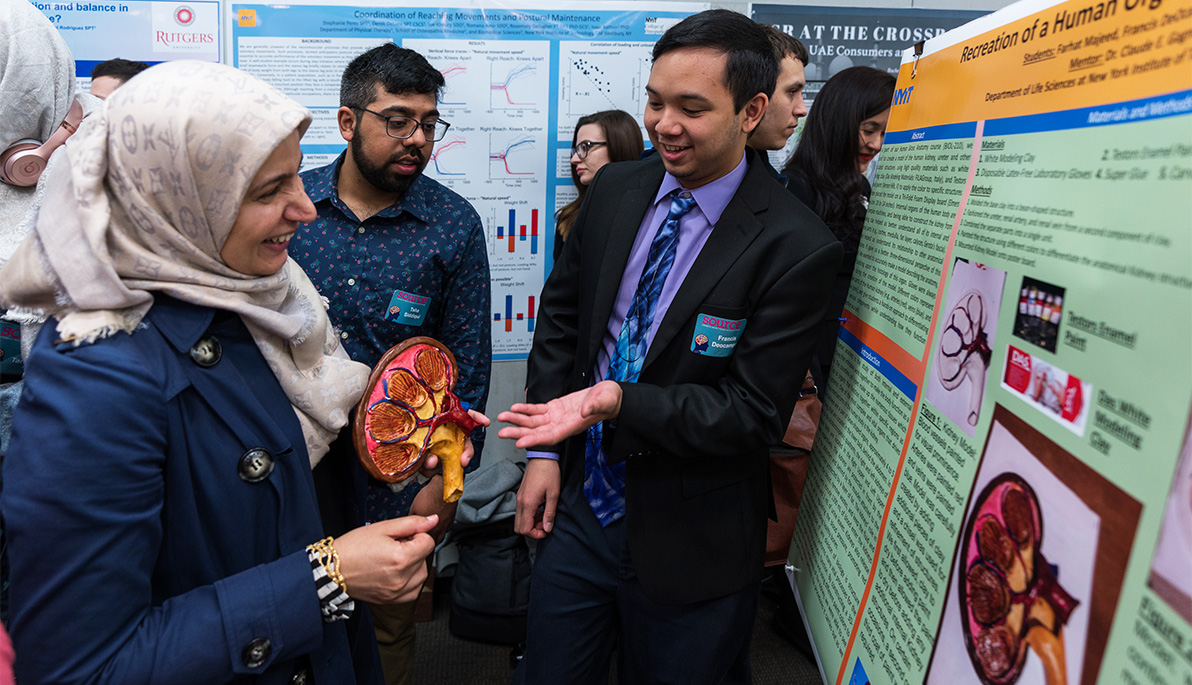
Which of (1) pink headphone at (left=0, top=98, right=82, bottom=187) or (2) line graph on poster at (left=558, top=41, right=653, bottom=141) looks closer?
(1) pink headphone at (left=0, top=98, right=82, bottom=187)

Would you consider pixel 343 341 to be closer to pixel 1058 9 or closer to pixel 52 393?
pixel 52 393

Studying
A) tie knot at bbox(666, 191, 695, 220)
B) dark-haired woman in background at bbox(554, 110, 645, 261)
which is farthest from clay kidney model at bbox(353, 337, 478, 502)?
dark-haired woman in background at bbox(554, 110, 645, 261)

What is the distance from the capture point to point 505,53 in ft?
9.46

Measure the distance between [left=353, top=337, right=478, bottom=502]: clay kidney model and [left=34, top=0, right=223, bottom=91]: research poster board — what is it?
228 centimetres

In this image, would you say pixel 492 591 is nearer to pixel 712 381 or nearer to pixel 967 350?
pixel 712 381

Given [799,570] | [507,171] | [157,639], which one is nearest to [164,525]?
[157,639]

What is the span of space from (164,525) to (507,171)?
2.33 meters

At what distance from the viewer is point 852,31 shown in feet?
9.72

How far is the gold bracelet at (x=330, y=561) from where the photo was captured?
0.96m

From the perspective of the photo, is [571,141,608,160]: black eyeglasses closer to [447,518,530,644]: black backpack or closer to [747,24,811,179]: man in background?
[747,24,811,179]: man in background

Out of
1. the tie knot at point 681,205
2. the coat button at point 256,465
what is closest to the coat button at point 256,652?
the coat button at point 256,465

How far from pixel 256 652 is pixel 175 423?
0.32 m

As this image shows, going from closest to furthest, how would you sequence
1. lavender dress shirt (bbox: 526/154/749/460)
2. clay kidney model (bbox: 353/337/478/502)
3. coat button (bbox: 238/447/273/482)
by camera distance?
coat button (bbox: 238/447/273/482) → clay kidney model (bbox: 353/337/478/502) → lavender dress shirt (bbox: 526/154/749/460)

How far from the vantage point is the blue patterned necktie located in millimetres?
1474
